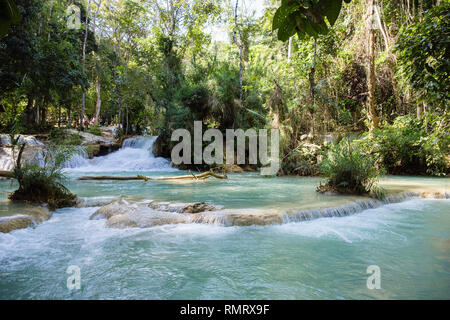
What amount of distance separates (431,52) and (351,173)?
4359 mm

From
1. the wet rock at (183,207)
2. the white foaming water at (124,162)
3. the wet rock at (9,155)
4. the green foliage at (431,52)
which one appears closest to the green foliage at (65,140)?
the wet rock at (183,207)

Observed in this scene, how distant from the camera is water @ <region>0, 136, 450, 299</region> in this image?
2.72 m

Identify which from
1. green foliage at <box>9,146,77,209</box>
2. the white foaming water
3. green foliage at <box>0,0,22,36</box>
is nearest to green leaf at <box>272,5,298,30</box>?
green foliage at <box>0,0,22,36</box>

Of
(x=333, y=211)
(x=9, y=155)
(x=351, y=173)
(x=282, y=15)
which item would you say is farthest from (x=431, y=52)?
(x=9, y=155)

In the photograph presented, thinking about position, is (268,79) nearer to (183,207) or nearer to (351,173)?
(351,173)

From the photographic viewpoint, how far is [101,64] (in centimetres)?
2570

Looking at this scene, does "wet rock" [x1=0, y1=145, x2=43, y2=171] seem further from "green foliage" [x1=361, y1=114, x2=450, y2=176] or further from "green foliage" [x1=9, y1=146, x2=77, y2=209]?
"green foliage" [x1=361, y1=114, x2=450, y2=176]

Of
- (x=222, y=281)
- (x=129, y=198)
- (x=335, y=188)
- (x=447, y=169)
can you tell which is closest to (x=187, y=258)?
(x=222, y=281)

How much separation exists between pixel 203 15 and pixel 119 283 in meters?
19.2

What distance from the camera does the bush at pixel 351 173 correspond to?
698 cm

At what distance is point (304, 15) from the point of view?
1356 mm

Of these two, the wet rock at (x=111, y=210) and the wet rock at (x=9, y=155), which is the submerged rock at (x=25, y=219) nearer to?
the wet rock at (x=111, y=210)
